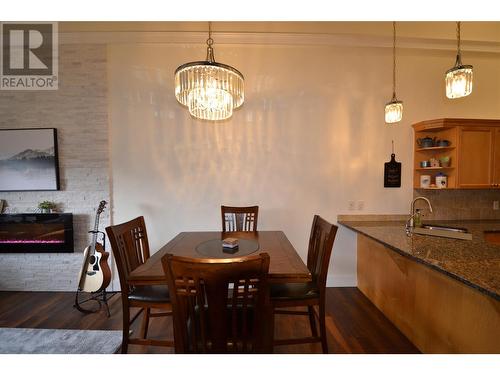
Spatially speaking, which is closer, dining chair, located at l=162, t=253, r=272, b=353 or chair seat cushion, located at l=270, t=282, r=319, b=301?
dining chair, located at l=162, t=253, r=272, b=353

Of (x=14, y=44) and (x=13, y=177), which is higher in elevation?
(x=14, y=44)

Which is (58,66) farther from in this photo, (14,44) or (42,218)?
(42,218)

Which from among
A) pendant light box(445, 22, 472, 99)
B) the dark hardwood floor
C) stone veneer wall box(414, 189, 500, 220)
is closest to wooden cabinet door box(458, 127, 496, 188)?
stone veneer wall box(414, 189, 500, 220)

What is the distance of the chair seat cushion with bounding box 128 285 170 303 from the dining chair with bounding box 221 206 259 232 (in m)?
0.96

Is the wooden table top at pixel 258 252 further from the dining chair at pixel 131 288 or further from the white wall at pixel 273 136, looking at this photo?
the white wall at pixel 273 136

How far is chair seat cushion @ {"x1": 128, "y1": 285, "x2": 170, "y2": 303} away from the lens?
5.00ft

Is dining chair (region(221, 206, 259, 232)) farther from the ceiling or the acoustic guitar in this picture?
the ceiling

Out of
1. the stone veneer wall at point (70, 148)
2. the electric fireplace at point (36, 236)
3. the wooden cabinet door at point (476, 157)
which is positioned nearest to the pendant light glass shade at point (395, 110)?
the wooden cabinet door at point (476, 157)

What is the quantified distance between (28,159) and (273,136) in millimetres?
2811

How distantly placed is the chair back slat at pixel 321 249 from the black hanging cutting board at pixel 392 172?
1.43 meters

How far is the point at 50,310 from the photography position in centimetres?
232
